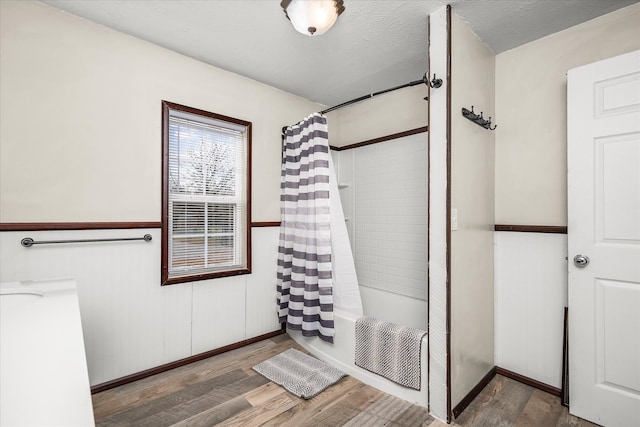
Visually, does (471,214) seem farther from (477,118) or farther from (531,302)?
(531,302)

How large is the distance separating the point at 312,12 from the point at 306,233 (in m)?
1.50

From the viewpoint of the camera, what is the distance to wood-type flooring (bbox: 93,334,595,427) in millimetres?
1625

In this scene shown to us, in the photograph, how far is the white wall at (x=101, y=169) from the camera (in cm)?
166

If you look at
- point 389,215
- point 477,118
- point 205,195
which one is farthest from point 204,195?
point 477,118

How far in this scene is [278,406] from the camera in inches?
69.0

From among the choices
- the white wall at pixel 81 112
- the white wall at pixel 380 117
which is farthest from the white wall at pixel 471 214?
the white wall at pixel 81 112

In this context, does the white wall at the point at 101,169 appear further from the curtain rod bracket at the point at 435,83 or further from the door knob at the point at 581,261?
the door knob at the point at 581,261

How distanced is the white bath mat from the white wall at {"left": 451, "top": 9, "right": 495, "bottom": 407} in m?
0.80

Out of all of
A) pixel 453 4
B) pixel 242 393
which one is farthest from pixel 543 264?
pixel 242 393

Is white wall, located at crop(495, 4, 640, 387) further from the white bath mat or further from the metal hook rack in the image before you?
the white bath mat

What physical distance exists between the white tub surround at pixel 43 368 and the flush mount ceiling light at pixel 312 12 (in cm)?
152

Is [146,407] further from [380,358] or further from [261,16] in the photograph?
[261,16]

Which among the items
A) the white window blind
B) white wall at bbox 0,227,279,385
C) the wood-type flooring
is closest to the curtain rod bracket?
the white window blind

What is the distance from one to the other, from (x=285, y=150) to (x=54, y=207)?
1.69 m
